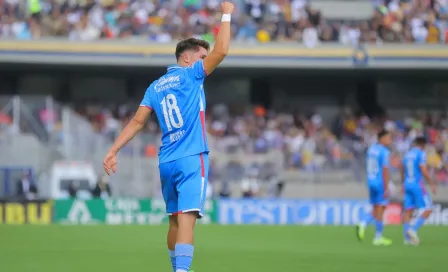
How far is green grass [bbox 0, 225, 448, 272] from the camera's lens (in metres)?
13.6

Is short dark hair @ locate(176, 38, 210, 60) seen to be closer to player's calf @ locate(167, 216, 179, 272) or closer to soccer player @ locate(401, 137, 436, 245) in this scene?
player's calf @ locate(167, 216, 179, 272)

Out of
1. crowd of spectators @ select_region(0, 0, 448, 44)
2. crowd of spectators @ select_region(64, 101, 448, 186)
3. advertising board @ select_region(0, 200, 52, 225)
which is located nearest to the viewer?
advertising board @ select_region(0, 200, 52, 225)

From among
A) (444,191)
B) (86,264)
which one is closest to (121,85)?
(444,191)

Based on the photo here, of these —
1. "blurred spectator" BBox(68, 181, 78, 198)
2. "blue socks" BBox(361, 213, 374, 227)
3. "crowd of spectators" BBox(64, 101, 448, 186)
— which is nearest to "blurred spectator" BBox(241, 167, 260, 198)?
"crowd of spectators" BBox(64, 101, 448, 186)

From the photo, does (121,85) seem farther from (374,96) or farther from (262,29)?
(374,96)

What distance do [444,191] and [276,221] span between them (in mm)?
5548

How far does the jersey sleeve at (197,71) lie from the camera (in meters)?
8.85

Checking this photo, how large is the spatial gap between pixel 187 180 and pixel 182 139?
0.38 meters

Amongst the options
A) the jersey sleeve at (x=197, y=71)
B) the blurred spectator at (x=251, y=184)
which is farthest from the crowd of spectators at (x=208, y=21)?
the jersey sleeve at (x=197, y=71)

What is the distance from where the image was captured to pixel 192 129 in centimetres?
908

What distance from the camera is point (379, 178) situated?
2028 cm

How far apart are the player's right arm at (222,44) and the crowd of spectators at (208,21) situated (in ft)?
88.4

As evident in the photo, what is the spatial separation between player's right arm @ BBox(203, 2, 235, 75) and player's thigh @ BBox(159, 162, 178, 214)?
3.26 ft

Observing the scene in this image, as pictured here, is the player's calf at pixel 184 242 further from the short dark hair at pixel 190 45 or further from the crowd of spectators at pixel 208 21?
the crowd of spectators at pixel 208 21
